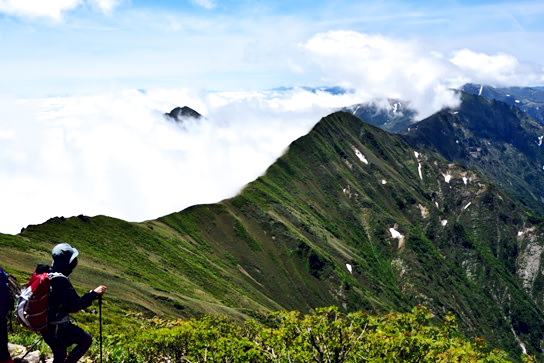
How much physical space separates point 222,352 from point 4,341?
19.3 metres

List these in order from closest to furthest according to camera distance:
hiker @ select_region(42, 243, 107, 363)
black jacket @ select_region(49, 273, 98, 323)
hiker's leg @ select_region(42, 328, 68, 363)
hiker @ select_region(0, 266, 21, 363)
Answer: hiker @ select_region(0, 266, 21, 363)
black jacket @ select_region(49, 273, 98, 323)
hiker @ select_region(42, 243, 107, 363)
hiker's leg @ select_region(42, 328, 68, 363)

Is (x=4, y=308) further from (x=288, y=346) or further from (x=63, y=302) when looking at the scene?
(x=288, y=346)

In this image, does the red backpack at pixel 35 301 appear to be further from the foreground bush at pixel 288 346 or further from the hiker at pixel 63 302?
the foreground bush at pixel 288 346

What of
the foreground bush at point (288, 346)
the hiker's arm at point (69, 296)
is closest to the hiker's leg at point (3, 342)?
the hiker's arm at point (69, 296)

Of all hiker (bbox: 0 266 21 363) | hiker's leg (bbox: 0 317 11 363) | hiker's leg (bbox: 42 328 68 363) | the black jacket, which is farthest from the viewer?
hiker's leg (bbox: 42 328 68 363)

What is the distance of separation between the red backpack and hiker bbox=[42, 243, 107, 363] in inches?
10.3

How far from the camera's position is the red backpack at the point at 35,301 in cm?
1669

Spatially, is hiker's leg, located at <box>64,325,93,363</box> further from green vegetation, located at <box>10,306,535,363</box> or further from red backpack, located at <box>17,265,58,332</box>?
green vegetation, located at <box>10,306,535,363</box>

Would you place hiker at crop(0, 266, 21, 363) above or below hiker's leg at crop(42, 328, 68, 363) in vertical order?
above

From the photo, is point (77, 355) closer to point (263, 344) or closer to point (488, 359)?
point (263, 344)

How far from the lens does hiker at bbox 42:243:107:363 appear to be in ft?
56.4

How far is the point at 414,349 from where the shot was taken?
38.7m

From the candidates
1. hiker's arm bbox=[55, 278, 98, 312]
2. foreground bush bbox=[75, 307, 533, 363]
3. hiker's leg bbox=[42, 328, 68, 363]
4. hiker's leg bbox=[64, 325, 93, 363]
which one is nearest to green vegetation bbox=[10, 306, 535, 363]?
foreground bush bbox=[75, 307, 533, 363]

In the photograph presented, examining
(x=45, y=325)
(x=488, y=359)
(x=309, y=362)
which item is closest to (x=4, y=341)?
(x=45, y=325)
